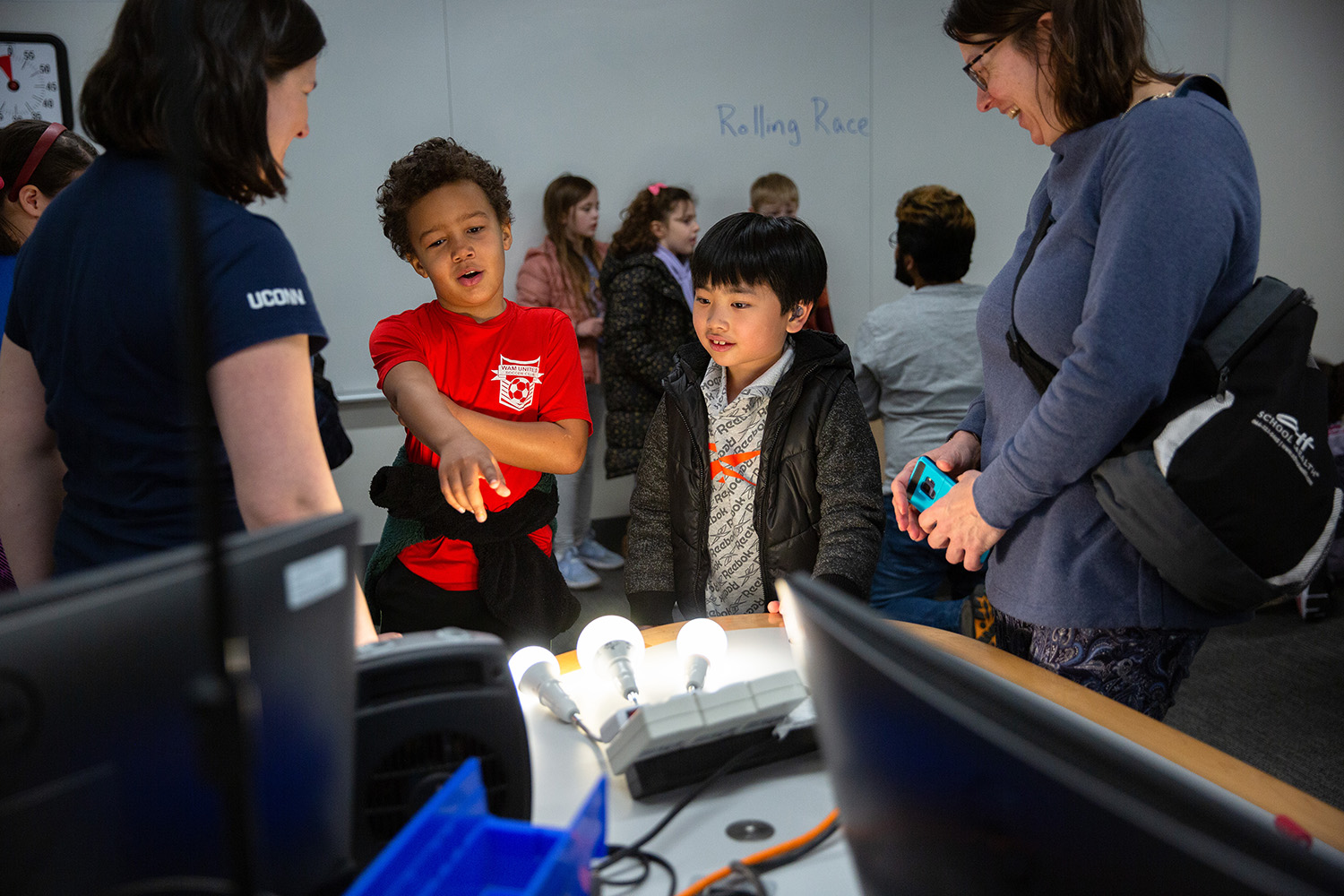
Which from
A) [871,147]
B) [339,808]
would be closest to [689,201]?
[871,147]

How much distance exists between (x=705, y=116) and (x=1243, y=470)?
11.8 feet

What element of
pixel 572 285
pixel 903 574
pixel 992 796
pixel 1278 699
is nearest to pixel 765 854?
pixel 992 796

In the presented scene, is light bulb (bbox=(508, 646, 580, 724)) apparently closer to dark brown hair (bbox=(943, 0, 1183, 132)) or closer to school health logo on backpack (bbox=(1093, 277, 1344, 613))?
school health logo on backpack (bbox=(1093, 277, 1344, 613))

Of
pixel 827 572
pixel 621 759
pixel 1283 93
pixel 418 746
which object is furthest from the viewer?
pixel 1283 93

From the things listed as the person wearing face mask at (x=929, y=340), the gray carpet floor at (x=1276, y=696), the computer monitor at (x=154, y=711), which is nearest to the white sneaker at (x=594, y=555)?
the gray carpet floor at (x=1276, y=696)

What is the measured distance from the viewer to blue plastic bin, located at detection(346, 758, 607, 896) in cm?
59

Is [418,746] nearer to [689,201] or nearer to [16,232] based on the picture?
[16,232]

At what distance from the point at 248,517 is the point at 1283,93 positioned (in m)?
5.98

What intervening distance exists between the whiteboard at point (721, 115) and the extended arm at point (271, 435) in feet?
10.2

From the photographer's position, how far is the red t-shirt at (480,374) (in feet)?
4.90

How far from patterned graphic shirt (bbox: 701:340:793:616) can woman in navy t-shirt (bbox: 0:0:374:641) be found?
862 millimetres

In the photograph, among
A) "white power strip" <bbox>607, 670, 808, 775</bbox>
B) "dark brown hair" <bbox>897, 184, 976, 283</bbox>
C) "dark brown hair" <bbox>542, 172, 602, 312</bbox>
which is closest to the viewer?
"white power strip" <bbox>607, 670, 808, 775</bbox>

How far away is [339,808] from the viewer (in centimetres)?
62

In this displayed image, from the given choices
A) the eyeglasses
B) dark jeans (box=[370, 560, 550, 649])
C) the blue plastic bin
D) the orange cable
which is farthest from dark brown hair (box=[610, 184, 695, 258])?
the blue plastic bin
